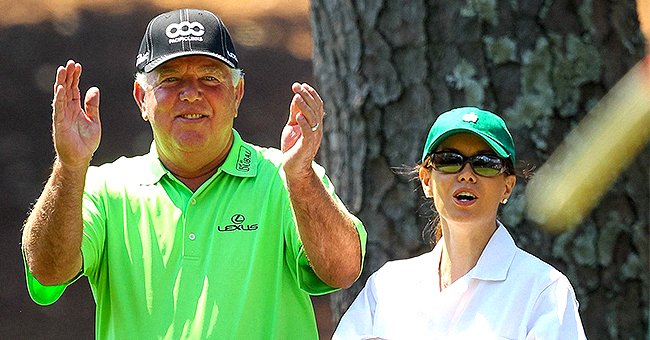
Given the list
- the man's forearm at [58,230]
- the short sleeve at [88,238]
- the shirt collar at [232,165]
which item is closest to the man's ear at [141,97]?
the shirt collar at [232,165]

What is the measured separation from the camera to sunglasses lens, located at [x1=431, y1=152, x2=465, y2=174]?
3.84 m

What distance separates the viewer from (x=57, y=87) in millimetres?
3836

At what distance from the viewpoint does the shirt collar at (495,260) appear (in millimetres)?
3799

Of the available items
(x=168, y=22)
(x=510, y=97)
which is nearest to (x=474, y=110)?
(x=168, y=22)

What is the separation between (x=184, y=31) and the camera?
13.3 ft

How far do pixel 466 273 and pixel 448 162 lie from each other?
0.96ft

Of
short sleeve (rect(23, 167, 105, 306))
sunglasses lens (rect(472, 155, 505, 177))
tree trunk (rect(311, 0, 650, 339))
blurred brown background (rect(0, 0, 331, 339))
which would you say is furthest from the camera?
blurred brown background (rect(0, 0, 331, 339))

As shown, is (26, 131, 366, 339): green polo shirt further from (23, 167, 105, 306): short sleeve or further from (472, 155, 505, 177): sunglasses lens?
(472, 155, 505, 177): sunglasses lens

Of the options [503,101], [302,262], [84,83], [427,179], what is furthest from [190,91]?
[84,83]

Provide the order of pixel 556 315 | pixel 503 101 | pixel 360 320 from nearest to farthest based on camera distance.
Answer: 1. pixel 556 315
2. pixel 360 320
3. pixel 503 101

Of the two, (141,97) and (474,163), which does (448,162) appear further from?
(141,97)

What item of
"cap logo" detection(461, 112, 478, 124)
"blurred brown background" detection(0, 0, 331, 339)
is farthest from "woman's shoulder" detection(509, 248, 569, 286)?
"blurred brown background" detection(0, 0, 331, 339)

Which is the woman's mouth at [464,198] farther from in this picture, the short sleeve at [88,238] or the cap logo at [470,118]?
the short sleeve at [88,238]

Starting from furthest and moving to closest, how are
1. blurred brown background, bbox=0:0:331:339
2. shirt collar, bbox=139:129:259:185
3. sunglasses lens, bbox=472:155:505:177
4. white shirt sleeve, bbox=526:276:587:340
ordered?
blurred brown background, bbox=0:0:331:339 → shirt collar, bbox=139:129:259:185 → sunglasses lens, bbox=472:155:505:177 → white shirt sleeve, bbox=526:276:587:340
